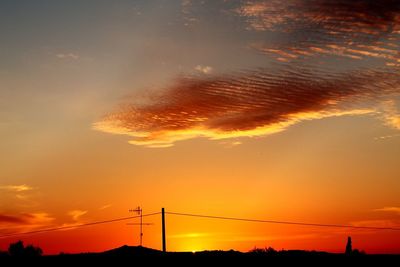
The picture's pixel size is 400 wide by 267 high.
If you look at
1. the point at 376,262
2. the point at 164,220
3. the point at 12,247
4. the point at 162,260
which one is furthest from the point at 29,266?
the point at 12,247

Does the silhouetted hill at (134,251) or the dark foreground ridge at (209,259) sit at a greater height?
the silhouetted hill at (134,251)

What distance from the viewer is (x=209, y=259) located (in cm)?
3825

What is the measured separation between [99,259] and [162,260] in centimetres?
452

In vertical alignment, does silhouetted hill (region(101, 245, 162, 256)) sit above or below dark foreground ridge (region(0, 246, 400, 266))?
above

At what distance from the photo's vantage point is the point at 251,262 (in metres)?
38.0

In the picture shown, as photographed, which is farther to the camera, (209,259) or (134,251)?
(134,251)

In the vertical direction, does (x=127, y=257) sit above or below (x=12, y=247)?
below

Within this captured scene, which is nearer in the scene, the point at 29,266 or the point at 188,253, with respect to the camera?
the point at 29,266

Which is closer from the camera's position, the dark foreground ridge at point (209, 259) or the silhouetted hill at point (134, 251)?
the dark foreground ridge at point (209, 259)

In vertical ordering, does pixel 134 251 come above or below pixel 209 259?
above

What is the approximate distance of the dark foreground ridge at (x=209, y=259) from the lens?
37188mm

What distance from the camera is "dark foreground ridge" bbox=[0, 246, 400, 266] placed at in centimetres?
3719

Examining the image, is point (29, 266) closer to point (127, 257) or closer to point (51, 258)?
point (51, 258)

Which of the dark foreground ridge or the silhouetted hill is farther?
the silhouetted hill
